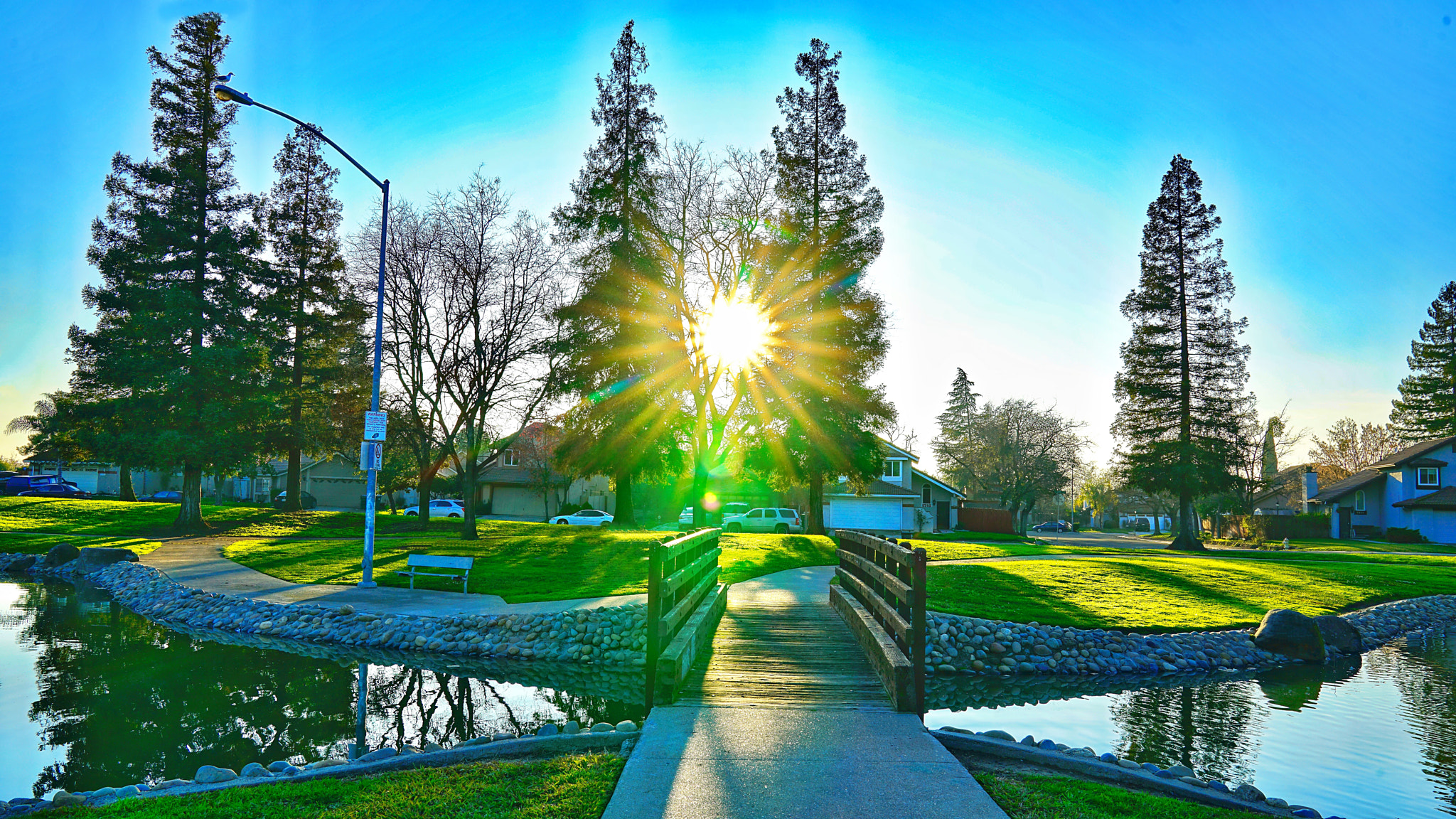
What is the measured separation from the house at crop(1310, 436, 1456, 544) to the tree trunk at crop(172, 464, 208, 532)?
227 feet

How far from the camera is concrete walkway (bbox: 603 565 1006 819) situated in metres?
5.28

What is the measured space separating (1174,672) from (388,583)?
1778 centimetres

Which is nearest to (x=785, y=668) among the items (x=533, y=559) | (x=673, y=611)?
(x=673, y=611)

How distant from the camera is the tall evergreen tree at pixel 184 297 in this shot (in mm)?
33406

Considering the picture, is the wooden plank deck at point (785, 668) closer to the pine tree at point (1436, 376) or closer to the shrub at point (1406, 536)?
the shrub at point (1406, 536)

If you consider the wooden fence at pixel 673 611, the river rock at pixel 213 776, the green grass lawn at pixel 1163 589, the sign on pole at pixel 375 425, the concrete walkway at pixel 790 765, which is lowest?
the green grass lawn at pixel 1163 589

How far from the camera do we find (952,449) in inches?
3265

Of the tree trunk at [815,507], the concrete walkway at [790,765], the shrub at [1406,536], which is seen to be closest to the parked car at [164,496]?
the tree trunk at [815,507]

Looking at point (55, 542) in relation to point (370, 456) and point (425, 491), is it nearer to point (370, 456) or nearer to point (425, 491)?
point (425, 491)

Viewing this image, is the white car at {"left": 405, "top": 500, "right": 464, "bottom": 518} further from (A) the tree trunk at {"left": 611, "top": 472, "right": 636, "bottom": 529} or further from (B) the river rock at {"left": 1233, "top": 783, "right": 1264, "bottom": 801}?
(B) the river rock at {"left": 1233, "top": 783, "right": 1264, "bottom": 801}

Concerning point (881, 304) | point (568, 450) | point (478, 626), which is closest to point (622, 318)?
point (568, 450)

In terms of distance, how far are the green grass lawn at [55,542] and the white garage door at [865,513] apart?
36509 mm

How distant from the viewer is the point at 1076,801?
5859mm

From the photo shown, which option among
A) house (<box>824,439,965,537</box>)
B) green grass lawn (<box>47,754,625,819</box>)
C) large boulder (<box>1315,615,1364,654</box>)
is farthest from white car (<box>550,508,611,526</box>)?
green grass lawn (<box>47,754,625,819</box>)
